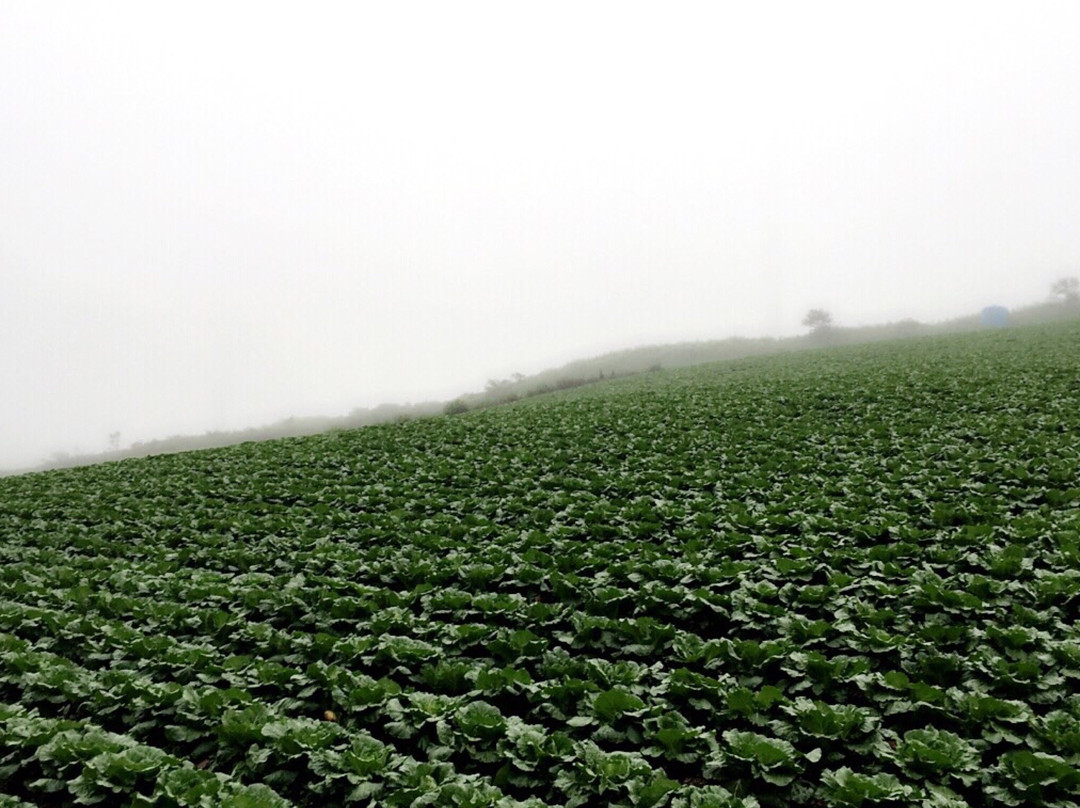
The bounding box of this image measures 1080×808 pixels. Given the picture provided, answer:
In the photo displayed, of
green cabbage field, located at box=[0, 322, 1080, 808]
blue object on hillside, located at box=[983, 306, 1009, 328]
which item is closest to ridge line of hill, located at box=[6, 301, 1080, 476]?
blue object on hillside, located at box=[983, 306, 1009, 328]

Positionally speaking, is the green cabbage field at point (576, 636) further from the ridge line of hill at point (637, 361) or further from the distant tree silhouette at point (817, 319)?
the distant tree silhouette at point (817, 319)

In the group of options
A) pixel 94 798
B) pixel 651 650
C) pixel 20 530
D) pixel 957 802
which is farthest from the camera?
pixel 20 530

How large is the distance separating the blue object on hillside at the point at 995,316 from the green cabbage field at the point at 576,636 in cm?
5709

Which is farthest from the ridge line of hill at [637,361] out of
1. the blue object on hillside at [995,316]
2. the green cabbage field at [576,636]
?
the green cabbage field at [576,636]

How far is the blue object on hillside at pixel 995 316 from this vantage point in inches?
2340

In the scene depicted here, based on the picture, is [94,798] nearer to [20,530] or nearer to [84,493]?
[20,530]

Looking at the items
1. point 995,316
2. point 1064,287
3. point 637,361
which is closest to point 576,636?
point 637,361

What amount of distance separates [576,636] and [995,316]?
71034 millimetres

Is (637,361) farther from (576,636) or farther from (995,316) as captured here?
(576,636)

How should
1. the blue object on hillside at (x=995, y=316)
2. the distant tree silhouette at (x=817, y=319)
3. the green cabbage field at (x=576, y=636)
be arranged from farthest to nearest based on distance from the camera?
the distant tree silhouette at (x=817, y=319) < the blue object on hillside at (x=995, y=316) < the green cabbage field at (x=576, y=636)

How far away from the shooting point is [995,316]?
6041 cm

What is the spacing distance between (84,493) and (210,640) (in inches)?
427

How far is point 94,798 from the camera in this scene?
380 centimetres

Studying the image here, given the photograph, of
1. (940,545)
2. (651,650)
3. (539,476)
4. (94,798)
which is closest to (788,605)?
(651,650)
